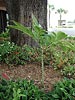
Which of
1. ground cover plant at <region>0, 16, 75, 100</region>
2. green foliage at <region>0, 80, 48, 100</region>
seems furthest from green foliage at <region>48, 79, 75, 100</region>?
green foliage at <region>0, 80, 48, 100</region>

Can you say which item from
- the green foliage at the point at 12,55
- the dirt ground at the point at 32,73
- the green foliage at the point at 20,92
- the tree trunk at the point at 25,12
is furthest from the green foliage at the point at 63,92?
the tree trunk at the point at 25,12

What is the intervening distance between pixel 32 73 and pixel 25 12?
218cm

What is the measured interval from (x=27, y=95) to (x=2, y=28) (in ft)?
38.2

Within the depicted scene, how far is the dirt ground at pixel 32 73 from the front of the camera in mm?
4809

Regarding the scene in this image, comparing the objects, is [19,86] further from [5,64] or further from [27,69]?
[5,64]

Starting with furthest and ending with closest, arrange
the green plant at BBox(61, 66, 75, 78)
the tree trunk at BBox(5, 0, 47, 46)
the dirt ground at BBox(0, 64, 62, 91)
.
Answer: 1. the tree trunk at BBox(5, 0, 47, 46)
2. the green plant at BBox(61, 66, 75, 78)
3. the dirt ground at BBox(0, 64, 62, 91)

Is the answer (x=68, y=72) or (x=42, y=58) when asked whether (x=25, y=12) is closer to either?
(x=68, y=72)

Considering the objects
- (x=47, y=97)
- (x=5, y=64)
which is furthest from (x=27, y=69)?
(x=47, y=97)

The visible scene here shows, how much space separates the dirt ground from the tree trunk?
1.28 meters

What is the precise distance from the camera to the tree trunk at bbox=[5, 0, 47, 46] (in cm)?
675

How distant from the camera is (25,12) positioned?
22.2ft

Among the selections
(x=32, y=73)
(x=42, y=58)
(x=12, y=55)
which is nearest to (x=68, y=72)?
(x=32, y=73)

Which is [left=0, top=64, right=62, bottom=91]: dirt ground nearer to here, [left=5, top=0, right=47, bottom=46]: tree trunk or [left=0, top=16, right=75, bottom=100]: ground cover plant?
[left=0, top=16, right=75, bottom=100]: ground cover plant

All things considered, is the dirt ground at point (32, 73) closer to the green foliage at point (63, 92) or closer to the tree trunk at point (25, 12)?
the green foliage at point (63, 92)
